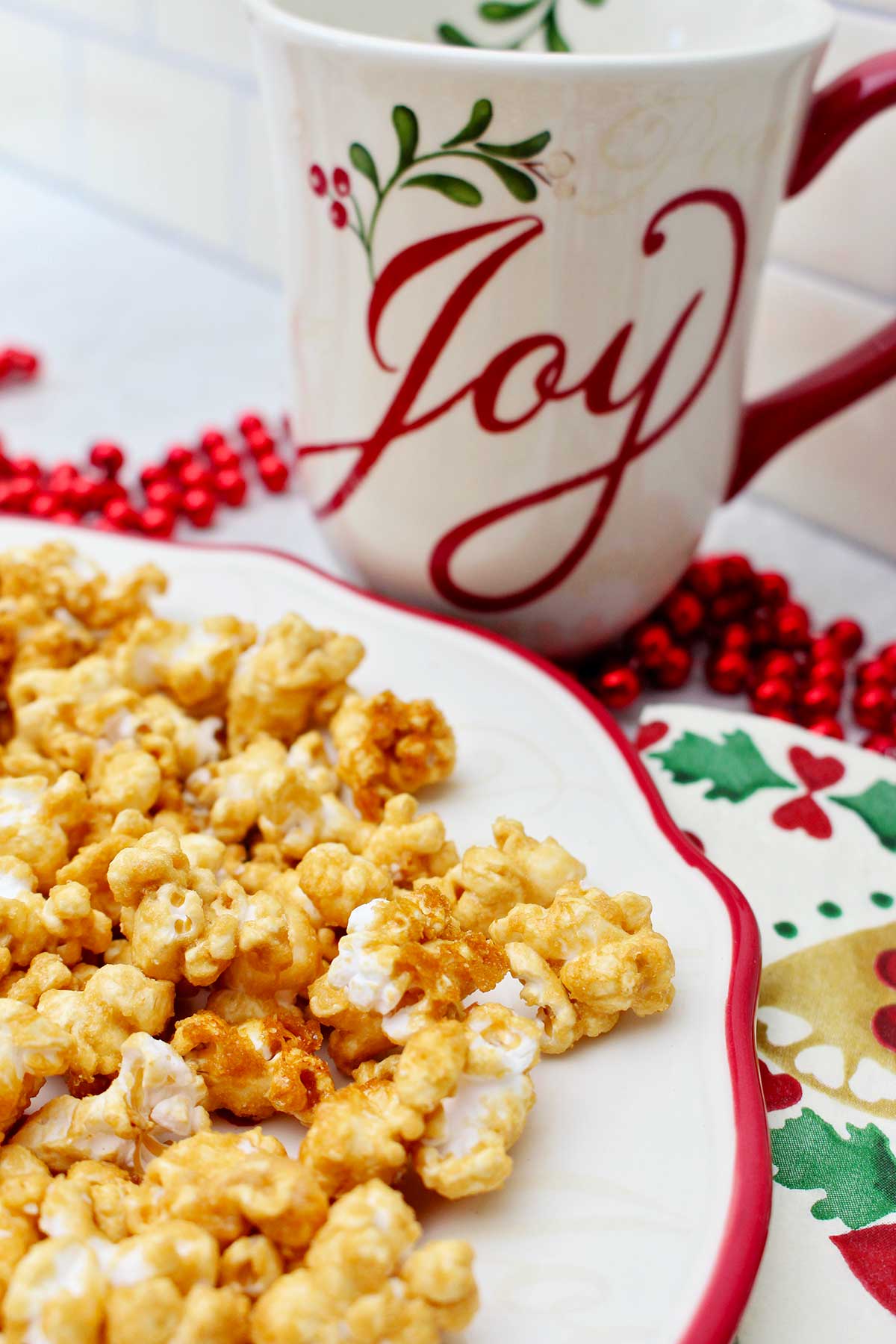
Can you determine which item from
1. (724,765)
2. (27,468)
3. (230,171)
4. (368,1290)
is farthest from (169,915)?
(230,171)

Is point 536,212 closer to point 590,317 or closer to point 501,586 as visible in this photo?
point 590,317

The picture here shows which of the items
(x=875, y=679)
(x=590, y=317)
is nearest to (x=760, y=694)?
(x=875, y=679)

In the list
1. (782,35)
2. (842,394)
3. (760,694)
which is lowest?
(760,694)

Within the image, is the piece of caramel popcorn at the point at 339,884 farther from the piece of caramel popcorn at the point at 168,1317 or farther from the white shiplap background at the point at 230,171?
the white shiplap background at the point at 230,171

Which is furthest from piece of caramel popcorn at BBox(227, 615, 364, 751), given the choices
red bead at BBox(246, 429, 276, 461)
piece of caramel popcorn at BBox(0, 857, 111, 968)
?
red bead at BBox(246, 429, 276, 461)

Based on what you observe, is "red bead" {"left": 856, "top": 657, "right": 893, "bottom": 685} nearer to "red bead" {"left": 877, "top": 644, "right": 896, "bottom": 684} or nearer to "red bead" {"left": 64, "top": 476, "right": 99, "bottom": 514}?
"red bead" {"left": 877, "top": 644, "right": 896, "bottom": 684}

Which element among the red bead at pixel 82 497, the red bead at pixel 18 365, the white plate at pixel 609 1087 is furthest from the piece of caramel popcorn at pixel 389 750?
the red bead at pixel 18 365

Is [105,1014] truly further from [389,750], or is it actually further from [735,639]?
[735,639]
